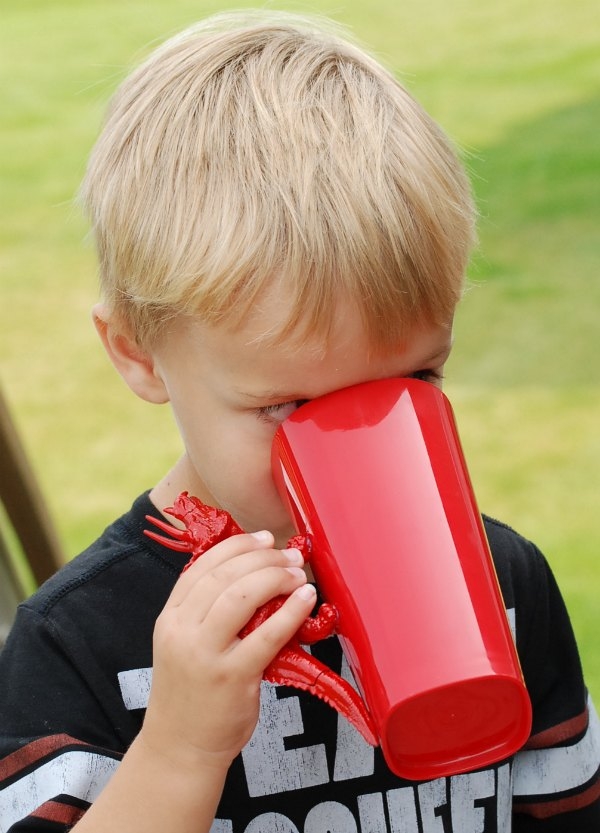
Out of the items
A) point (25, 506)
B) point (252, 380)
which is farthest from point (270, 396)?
point (25, 506)

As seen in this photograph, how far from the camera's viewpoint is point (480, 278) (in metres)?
4.31

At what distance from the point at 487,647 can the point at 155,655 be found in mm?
297

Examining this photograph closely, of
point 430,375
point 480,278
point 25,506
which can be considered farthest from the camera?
point 480,278

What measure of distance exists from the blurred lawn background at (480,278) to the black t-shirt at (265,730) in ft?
1.49

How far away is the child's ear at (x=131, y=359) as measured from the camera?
1199 mm

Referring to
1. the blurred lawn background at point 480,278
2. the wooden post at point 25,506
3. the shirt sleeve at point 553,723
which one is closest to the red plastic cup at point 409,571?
the shirt sleeve at point 553,723

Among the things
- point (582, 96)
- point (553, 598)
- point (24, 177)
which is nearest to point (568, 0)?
point (582, 96)

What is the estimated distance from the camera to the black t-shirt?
112 centimetres

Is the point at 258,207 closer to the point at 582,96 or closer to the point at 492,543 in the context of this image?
the point at 492,543

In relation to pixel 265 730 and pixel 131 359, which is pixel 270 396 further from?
pixel 265 730

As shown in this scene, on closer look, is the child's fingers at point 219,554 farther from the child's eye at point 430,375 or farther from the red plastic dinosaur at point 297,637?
the child's eye at point 430,375

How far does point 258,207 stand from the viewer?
105 cm

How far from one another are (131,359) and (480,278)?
3238mm

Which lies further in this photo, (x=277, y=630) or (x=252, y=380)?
(x=252, y=380)
